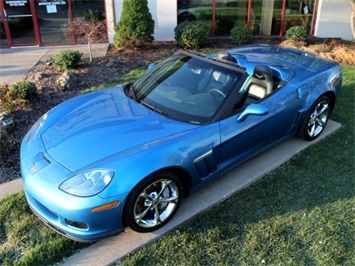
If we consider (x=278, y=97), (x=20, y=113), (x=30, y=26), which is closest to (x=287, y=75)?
(x=278, y=97)

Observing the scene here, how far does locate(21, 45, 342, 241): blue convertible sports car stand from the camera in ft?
9.36

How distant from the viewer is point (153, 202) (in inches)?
123

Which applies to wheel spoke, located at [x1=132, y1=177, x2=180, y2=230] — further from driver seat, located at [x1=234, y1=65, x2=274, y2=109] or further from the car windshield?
driver seat, located at [x1=234, y1=65, x2=274, y2=109]

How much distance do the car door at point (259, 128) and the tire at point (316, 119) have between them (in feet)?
1.05

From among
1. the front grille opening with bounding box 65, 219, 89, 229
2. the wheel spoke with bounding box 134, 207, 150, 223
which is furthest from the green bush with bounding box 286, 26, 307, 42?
the front grille opening with bounding box 65, 219, 89, 229

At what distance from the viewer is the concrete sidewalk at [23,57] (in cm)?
762

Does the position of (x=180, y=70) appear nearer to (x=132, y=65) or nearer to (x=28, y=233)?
(x=28, y=233)

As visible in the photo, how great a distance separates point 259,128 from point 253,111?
41 cm

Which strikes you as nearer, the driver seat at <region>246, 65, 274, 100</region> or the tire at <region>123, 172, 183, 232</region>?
the tire at <region>123, 172, 183, 232</region>

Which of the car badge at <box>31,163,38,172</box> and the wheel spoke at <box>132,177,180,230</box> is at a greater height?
the car badge at <box>31,163,38,172</box>

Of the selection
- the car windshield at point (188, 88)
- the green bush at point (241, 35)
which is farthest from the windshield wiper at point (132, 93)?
the green bush at point (241, 35)

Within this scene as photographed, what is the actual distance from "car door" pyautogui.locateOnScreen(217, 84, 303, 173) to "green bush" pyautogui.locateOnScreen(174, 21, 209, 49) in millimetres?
5384

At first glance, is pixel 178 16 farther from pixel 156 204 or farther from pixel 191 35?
pixel 156 204

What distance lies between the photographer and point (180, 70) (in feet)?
13.4
